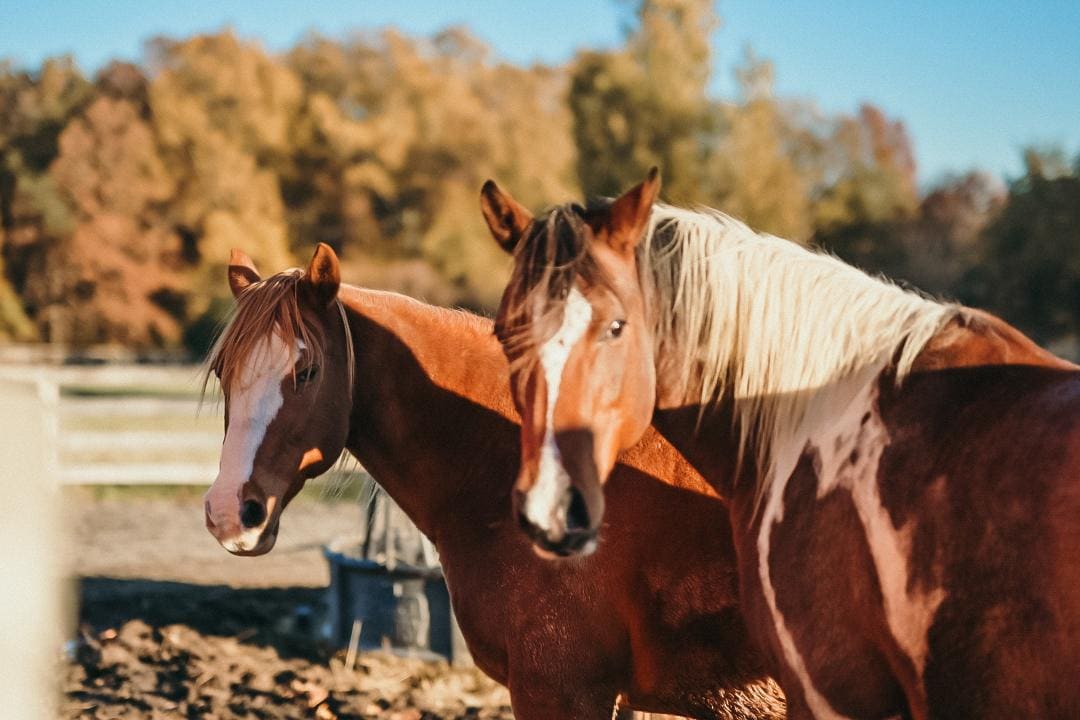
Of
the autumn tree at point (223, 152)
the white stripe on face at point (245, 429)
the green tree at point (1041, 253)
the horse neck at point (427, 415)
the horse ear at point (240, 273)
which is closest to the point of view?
the white stripe on face at point (245, 429)

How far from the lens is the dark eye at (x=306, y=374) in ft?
9.66

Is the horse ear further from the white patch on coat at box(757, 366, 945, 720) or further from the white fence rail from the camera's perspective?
the white fence rail

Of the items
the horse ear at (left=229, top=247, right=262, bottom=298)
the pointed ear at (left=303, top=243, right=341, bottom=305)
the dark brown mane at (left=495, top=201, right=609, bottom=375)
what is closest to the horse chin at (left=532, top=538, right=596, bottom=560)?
the dark brown mane at (left=495, top=201, right=609, bottom=375)

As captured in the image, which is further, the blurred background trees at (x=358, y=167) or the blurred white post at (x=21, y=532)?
the blurred background trees at (x=358, y=167)

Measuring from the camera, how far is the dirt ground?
15.7ft

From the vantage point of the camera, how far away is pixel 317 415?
2967 millimetres

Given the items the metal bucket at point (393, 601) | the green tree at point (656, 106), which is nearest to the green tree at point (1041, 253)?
the green tree at point (656, 106)

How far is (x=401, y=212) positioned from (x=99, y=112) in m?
9.99

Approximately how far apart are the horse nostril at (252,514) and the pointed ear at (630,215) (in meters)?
1.34

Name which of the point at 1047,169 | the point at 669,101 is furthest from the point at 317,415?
the point at 669,101

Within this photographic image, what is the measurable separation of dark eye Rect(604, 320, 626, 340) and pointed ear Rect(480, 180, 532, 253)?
387 mm

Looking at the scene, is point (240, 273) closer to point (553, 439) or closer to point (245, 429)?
point (245, 429)

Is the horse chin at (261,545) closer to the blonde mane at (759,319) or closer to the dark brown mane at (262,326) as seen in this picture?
the dark brown mane at (262,326)

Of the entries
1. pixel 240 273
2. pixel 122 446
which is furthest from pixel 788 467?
pixel 122 446
